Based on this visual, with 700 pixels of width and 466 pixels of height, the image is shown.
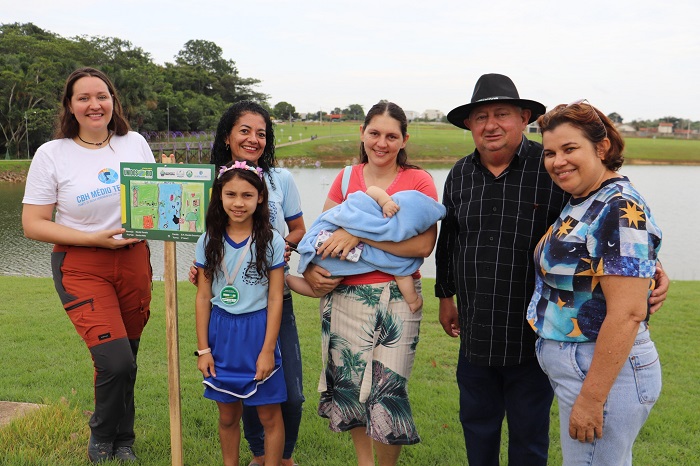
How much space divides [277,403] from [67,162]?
1.74 m

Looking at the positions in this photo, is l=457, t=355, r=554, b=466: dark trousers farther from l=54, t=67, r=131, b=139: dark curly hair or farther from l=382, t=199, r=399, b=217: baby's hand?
l=54, t=67, r=131, b=139: dark curly hair

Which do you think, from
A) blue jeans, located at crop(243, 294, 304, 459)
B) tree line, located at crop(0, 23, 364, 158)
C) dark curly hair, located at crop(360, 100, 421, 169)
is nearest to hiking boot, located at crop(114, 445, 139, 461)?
blue jeans, located at crop(243, 294, 304, 459)

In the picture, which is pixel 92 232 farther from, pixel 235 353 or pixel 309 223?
pixel 309 223

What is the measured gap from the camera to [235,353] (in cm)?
291

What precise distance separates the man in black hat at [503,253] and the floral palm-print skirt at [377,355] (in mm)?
327

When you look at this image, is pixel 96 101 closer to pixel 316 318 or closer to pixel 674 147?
pixel 316 318

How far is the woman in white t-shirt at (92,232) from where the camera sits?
10.2 ft

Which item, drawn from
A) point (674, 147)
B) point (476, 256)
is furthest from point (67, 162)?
point (674, 147)

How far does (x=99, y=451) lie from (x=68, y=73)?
42.9 m

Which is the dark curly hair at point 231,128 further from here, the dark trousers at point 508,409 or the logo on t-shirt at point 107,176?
the dark trousers at point 508,409

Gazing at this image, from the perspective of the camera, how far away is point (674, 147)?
70125 mm

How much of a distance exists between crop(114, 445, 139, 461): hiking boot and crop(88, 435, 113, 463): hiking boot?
0.06 meters

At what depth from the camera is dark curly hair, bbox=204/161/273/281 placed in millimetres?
2879

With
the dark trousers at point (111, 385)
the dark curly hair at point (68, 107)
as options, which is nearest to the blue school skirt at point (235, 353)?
the dark trousers at point (111, 385)
